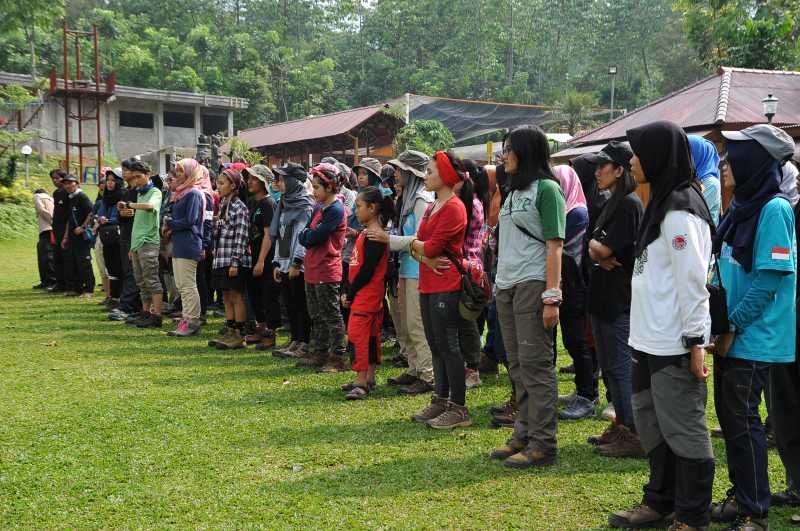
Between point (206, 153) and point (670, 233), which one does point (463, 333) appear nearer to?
point (670, 233)

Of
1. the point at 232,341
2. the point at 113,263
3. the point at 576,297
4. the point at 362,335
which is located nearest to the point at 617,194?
the point at 576,297

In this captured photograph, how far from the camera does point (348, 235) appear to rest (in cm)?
752

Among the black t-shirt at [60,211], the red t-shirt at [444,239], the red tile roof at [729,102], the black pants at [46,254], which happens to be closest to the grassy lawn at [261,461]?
the red t-shirt at [444,239]

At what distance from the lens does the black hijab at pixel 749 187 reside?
3361 mm

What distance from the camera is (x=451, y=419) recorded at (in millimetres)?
5164

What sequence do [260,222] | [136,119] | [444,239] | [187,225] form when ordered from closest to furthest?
[444,239]
[260,222]
[187,225]
[136,119]

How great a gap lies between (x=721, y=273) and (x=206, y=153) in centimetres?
1425

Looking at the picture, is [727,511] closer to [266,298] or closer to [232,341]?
[266,298]

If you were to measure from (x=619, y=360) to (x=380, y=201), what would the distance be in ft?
7.89

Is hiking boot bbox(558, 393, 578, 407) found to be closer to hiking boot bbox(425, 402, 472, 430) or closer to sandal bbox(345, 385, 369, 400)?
hiking boot bbox(425, 402, 472, 430)

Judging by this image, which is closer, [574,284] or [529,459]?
[529,459]

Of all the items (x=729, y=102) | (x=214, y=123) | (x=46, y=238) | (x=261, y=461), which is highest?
(x=214, y=123)

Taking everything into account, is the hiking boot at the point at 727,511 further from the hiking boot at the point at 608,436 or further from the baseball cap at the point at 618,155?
the baseball cap at the point at 618,155

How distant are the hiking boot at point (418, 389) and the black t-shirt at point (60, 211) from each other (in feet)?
26.4
